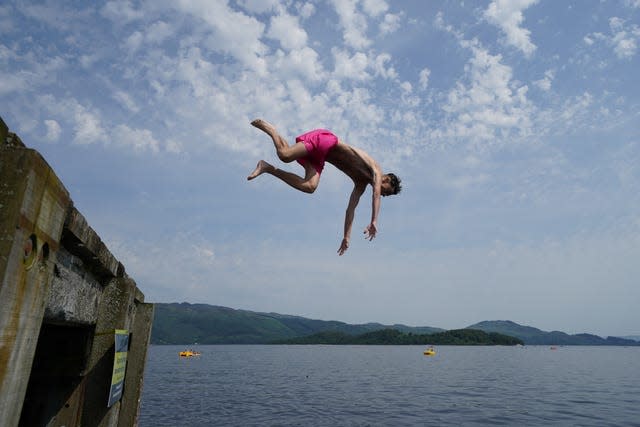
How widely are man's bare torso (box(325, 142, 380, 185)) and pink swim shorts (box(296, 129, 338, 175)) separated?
154 mm

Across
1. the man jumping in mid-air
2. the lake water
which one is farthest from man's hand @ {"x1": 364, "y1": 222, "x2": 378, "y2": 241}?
the lake water

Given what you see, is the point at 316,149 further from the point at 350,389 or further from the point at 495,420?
the point at 350,389

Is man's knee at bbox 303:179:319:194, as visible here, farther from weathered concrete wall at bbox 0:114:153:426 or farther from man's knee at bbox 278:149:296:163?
weathered concrete wall at bbox 0:114:153:426

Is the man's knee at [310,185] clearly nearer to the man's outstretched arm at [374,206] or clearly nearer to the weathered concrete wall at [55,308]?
the man's outstretched arm at [374,206]

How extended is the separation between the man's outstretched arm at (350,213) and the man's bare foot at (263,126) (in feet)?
6.77

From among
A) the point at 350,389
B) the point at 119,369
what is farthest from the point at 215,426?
the point at 119,369

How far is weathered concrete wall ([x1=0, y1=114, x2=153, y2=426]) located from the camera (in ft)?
7.68

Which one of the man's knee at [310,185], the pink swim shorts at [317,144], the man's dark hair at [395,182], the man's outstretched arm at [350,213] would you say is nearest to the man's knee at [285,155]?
the pink swim shorts at [317,144]

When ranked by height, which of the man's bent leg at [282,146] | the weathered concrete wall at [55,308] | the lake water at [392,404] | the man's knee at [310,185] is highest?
the man's bent leg at [282,146]

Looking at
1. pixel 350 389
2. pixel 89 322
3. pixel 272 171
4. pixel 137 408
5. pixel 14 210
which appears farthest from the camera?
pixel 350 389

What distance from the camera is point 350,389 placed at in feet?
158

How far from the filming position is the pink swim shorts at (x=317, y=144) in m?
7.46

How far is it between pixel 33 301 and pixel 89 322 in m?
2.71

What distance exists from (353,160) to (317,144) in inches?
29.8
